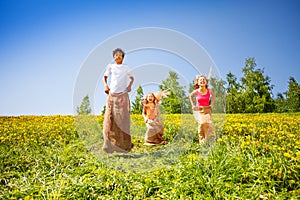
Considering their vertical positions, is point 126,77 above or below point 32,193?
above

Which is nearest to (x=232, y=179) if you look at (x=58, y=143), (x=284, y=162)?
(x=284, y=162)

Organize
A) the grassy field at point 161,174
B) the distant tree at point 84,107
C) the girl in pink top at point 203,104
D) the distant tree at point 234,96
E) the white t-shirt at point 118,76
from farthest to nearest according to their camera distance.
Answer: the distant tree at point 234,96 < the girl in pink top at point 203,104 < the white t-shirt at point 118,76 < the distant tree at point 84,107 < the grassy field at point 161,174

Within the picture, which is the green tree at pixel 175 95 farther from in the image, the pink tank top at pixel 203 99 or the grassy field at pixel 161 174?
the grassy field at pixel 161 174

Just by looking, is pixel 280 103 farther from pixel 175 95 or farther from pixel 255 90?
pixel 175 95

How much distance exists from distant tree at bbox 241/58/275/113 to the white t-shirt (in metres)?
23.2

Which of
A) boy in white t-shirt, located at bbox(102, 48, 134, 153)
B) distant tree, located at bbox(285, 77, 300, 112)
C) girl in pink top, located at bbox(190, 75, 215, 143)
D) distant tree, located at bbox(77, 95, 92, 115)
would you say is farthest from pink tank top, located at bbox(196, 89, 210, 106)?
distant tree, located at bbox(285, 77, 300, 112)

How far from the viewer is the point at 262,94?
97.4 ft

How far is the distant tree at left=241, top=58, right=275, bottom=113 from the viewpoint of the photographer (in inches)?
1097

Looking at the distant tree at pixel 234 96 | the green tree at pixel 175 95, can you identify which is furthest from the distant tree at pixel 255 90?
the green tree at pixel 175 95

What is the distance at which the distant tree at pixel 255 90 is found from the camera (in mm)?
27859

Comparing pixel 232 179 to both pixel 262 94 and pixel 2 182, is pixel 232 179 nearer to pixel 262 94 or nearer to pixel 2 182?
pixel 2 182

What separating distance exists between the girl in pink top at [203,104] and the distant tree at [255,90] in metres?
22.1

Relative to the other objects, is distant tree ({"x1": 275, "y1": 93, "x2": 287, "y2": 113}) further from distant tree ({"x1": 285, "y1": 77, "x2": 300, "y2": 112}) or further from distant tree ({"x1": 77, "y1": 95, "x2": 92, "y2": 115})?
distant tree ({"x1": 77, "y1": 95, "x2": 92, "y2": 115})

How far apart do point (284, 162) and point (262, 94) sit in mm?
27514
